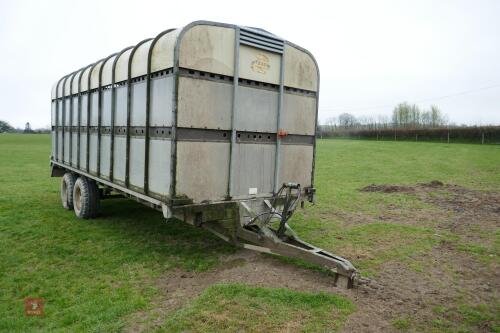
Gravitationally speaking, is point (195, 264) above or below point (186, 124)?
below

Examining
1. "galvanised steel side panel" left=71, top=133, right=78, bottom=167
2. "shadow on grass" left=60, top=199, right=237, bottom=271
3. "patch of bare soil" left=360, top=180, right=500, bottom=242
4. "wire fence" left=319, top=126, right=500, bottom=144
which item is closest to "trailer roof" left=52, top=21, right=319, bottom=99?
"galvanised steel side panel" left=71, top=133, right=78, bottom=167

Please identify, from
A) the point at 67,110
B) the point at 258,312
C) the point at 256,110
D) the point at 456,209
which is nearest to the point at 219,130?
the point at 256,110

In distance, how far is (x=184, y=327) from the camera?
161 inches

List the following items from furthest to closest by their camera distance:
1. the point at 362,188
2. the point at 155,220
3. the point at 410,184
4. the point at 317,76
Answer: the point at 410,184 < the point at 362,188 < the point at 155,220 < the point at 317,76

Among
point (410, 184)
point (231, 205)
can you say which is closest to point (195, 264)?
point (231, 205)

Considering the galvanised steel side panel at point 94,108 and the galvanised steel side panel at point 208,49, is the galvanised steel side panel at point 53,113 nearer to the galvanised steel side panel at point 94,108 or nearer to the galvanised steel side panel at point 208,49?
the galvanised steel side panel at point 94,108

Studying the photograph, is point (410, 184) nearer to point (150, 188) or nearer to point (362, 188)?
point (362, 188)

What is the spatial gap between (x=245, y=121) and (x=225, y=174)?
84 centimetres

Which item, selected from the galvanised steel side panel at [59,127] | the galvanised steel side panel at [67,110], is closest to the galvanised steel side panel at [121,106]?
the galvanised steel side panel at [67,110]

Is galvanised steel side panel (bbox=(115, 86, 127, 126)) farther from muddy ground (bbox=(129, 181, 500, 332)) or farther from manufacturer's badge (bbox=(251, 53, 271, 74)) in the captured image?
muddy ground (bbox=(129, 181, 500, 332))

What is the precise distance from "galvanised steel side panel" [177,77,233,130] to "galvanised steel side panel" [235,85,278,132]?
21 centimetres

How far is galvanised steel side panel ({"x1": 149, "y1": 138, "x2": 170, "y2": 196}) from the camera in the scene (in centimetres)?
528

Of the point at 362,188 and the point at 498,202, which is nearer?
the point at 498,202

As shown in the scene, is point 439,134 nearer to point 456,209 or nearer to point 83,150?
point 456,209
